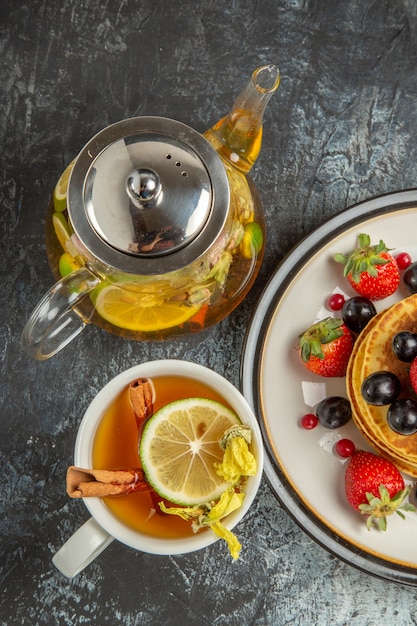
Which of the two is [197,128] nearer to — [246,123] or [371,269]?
[246,123]

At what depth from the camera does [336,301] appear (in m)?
1.15

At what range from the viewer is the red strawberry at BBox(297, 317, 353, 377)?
3.60 feet

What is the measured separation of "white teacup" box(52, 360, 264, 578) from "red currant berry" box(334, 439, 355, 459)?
0.76ft

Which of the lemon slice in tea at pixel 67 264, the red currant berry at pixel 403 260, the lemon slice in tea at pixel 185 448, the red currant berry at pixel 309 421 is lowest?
the red currant berry at pixel 309 421

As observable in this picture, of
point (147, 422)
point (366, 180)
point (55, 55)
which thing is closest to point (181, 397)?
point (147, 422)

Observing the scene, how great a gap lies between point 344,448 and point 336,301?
24cm

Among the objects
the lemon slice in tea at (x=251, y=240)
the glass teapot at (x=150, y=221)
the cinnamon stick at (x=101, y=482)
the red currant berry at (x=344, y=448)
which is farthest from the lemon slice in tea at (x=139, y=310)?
the red currant berry at (x=344, y=448)

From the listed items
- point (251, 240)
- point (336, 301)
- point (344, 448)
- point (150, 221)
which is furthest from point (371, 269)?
point (150, 221)

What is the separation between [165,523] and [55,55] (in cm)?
84

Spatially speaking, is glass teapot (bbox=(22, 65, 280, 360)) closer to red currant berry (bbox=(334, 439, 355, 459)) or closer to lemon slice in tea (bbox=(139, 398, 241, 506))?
lemon slice in tea (bbox=(139, 398, 241, 506))

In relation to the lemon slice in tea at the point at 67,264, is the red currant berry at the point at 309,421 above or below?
below

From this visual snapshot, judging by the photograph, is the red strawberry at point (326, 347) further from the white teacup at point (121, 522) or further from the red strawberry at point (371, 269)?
the white teacup at point (121, 522)

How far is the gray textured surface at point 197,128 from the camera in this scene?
1188mm

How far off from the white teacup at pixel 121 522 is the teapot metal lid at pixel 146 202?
0.19 m
